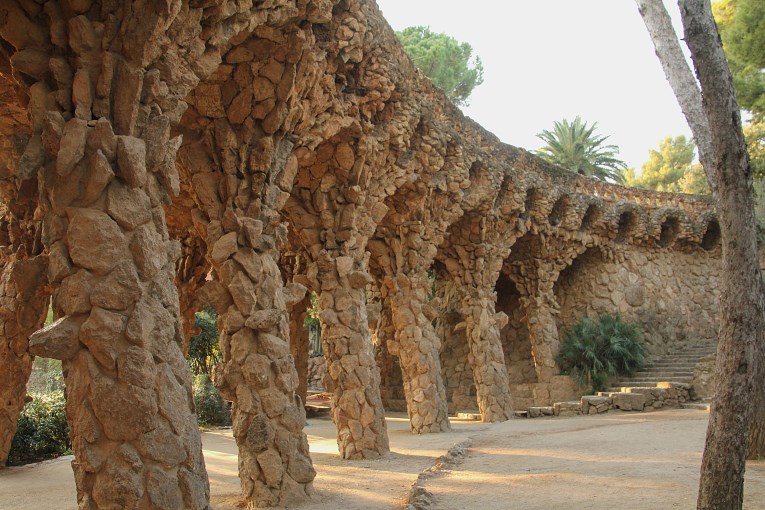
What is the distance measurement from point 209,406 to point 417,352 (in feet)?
20.6

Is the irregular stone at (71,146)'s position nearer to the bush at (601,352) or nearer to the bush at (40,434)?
the bush at (40,434)

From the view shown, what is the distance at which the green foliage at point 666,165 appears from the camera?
37.4 m

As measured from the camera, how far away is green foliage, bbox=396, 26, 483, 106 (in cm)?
2734

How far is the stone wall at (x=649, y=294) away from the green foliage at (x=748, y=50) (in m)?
7.81

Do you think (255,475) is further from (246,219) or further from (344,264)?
(344,264)

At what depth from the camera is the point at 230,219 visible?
668 cm

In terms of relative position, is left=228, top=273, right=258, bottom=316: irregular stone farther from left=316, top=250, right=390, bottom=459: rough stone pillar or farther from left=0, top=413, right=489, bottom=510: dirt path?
left=316, top=250, right=390, bottom=459: rough stone pillar

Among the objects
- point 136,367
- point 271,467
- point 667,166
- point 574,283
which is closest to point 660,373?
point 574,283

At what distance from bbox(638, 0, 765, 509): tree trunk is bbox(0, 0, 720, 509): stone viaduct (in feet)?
9.76

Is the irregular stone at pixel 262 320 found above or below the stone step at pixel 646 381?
above

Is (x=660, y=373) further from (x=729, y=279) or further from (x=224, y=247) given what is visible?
(x=729, y=279)

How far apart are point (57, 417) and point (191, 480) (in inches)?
343

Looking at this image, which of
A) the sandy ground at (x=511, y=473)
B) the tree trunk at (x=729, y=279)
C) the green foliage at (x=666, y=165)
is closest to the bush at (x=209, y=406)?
the sandy ground at (x=511, y=473)

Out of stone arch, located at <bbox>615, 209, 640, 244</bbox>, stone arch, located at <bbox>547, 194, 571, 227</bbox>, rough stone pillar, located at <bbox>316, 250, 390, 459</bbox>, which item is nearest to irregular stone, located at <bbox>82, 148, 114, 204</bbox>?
rough stone pillar, located at <bbox>316, 250, 390, 459</bbox>
